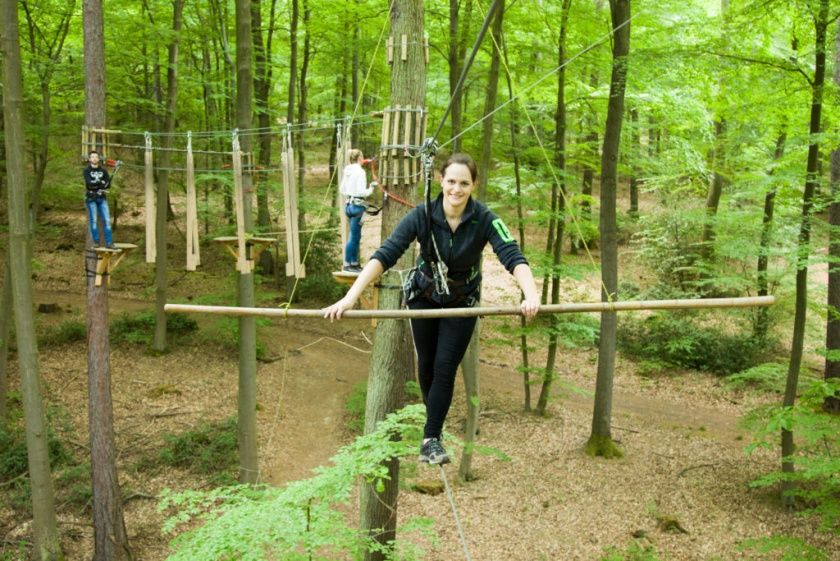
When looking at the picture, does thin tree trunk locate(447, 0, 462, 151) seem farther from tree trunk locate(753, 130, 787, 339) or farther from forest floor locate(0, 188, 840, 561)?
tree trunk locate(753, 130, 787, 339)

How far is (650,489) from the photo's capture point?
991 centimetres

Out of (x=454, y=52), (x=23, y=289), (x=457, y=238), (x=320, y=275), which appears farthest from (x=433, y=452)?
(x=320, y=275)

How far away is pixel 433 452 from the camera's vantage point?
3.90 m

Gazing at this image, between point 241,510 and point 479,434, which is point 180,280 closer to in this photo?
point 479,434

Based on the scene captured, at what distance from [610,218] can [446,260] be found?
22.7 feet

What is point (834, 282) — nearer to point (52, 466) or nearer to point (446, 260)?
point (446, 260)

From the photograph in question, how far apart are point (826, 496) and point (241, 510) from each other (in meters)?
6.07

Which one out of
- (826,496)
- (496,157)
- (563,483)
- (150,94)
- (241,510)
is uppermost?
(150,94)

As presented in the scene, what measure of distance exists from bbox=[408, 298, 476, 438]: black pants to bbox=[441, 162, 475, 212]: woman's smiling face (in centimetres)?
61

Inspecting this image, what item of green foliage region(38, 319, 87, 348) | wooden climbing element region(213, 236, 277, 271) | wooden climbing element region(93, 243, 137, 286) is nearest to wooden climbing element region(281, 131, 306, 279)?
wooden climbing element region(213, 236, 277, 271)

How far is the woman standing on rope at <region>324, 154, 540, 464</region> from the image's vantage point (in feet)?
11.6

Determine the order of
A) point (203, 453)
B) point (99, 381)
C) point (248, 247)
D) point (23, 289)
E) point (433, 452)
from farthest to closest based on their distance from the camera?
point (203, 453) → point (99, 381) → point (23, 289) → point (248, 247) → point (433, 452)

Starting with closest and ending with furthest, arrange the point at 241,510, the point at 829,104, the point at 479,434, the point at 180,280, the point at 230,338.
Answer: the point at 241,510, the point at 829,104, the point at 479,434, the point at 230,338, the point at 180,280

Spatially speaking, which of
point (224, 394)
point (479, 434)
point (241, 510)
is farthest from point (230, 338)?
point (241, 510)
